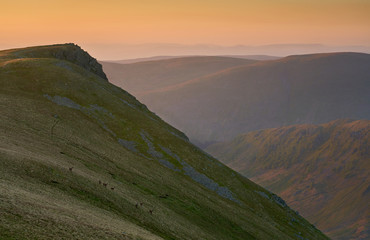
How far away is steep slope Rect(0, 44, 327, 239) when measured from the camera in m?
34.6

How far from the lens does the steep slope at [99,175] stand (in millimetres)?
34625

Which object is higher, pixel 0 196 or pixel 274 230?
pixel 0 196

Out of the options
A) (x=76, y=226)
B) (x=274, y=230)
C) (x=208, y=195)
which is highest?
(x=76, y=226)

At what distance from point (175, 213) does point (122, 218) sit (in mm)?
18877

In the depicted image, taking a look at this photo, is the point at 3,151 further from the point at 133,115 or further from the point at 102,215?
the point at 133,115

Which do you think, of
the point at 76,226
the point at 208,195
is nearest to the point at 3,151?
the point at 76,226

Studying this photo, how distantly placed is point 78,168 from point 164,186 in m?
23.7

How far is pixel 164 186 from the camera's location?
247ft

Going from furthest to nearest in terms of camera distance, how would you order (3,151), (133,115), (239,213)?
1. (133,115)
2. (239,213)
3. (3,151)

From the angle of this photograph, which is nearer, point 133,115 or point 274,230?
point 274,230

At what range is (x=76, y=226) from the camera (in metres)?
30.9

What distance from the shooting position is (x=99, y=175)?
5722 centimetres

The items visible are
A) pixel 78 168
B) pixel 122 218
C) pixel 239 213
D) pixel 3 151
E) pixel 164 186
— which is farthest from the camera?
pixel 239 213

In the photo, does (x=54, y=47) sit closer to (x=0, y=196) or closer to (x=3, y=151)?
(x=3, y=151)
